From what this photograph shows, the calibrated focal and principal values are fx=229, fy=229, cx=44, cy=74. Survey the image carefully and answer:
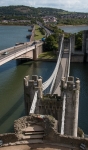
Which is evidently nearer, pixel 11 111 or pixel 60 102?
pixel 60 102

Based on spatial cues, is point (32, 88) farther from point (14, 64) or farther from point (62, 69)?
point (14, 64)

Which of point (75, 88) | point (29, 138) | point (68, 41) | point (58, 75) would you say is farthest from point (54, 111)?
point (68, 41)

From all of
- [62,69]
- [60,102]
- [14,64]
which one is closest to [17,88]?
[62,69]

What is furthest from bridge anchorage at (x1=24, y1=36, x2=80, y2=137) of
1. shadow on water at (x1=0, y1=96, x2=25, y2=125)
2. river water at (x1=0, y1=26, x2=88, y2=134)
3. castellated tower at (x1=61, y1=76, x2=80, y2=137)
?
shadow on water at (x1=0, y1=96, x2=25, y2=125)

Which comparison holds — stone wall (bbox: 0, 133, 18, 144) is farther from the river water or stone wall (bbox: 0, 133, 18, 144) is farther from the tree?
the tree

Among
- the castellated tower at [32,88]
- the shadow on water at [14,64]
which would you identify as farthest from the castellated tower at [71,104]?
the shadow on water at [14,64]

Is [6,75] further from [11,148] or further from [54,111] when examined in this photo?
[11,148]

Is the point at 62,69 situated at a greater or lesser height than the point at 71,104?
lesser

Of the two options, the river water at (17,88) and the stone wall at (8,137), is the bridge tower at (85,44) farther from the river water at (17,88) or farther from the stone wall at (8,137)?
the stone wall at (8,137)
